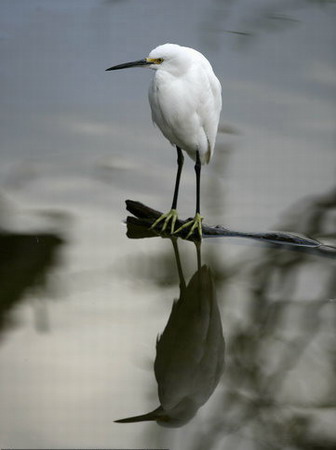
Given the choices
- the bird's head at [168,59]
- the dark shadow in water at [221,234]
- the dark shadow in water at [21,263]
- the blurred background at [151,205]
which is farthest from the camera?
the dark shadow in water at [221,234]

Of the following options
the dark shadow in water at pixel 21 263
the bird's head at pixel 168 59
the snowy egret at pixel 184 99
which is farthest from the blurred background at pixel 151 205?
the bird's head at pixel 168 59

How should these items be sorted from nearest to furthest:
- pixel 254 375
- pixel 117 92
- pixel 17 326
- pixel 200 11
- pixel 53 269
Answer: pixel 254 375 → pixel 17 326 → pixel 53 269 → pixel 117 92 → pixel 200 11

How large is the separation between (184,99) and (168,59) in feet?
0.52

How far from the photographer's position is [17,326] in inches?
105

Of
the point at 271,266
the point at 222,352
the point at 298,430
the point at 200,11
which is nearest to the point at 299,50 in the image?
the point at 200,11

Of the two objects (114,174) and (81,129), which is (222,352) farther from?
(81,129)

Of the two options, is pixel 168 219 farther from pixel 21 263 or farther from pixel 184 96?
pixel 21 263

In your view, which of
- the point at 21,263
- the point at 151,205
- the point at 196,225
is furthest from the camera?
the point at 151,205

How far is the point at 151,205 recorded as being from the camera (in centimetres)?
376

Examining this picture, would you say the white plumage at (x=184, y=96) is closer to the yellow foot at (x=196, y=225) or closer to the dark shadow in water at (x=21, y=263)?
the yellow foot at (x=196, y=225)

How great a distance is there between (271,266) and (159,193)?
809 millimetres

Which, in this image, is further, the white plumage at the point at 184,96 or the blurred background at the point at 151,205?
the white plumage at the point at 184,96

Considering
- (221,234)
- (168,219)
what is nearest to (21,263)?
(168,219)

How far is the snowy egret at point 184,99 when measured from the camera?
3219 millimetres
